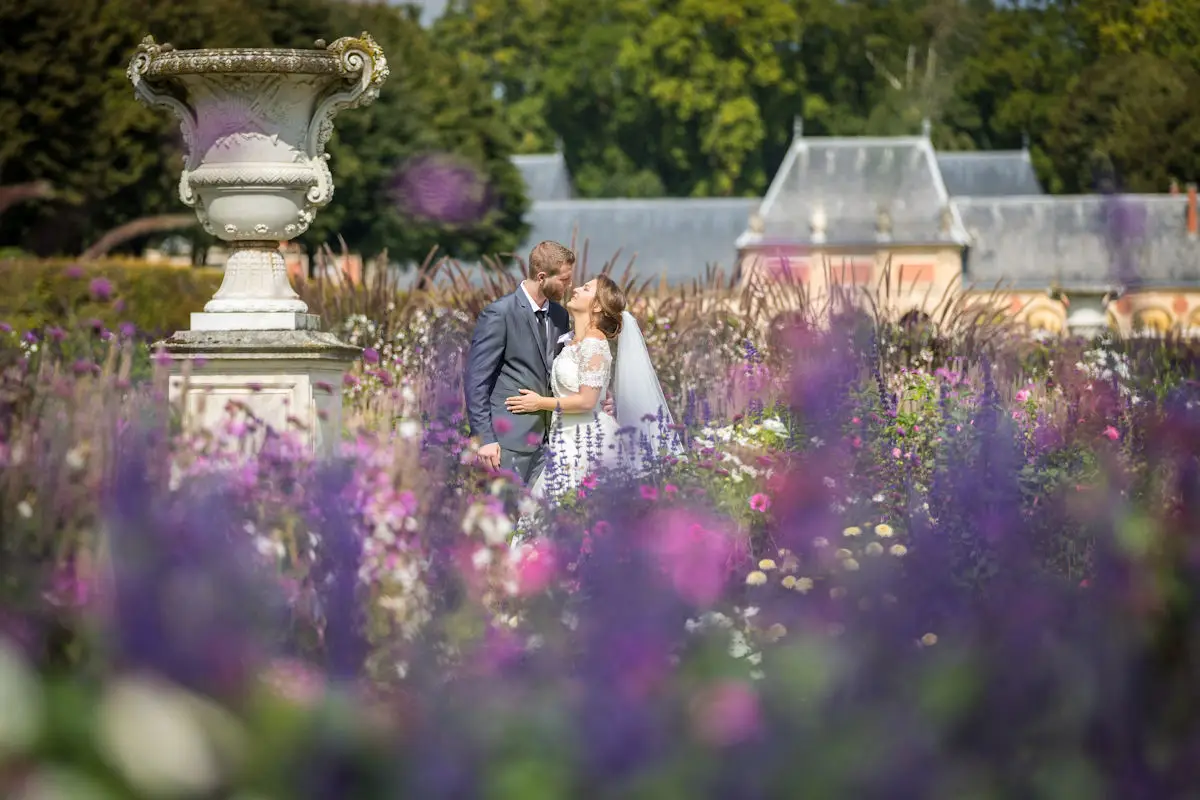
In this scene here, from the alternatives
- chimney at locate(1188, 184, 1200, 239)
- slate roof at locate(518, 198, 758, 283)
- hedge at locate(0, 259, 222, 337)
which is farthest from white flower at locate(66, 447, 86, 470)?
slate roof at locate(518, 198, 758, 283)

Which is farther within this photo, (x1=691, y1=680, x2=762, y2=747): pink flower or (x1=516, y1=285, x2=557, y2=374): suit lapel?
(x1=516, y1=285, x2=557, y2=374): suit lapel

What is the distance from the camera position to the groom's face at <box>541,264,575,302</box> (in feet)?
20.0

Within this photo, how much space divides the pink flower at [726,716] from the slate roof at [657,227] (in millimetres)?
44703

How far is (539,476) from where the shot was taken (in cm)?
621

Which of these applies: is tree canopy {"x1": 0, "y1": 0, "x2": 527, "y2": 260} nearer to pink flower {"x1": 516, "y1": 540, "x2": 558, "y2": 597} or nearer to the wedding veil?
the wedding veil

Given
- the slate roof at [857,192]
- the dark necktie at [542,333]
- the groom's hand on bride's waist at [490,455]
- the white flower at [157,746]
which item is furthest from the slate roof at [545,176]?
the white flower at [157,746]

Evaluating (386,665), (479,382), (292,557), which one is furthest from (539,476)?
(386,665)

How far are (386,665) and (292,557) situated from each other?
666 mm

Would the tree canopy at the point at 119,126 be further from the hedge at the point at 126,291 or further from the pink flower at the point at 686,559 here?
the pink flower at the point at 686,559

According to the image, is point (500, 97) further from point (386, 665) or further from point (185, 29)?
point (386, 665)

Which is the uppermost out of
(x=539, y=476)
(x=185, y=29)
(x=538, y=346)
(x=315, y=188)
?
(x=185, y=29)

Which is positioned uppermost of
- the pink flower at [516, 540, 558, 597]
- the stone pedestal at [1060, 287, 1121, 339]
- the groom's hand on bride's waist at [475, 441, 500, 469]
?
the pink flower at [516, 540, 558, 597]

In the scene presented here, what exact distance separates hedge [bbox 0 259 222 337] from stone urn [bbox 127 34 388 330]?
303 inches

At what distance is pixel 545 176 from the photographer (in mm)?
50031
